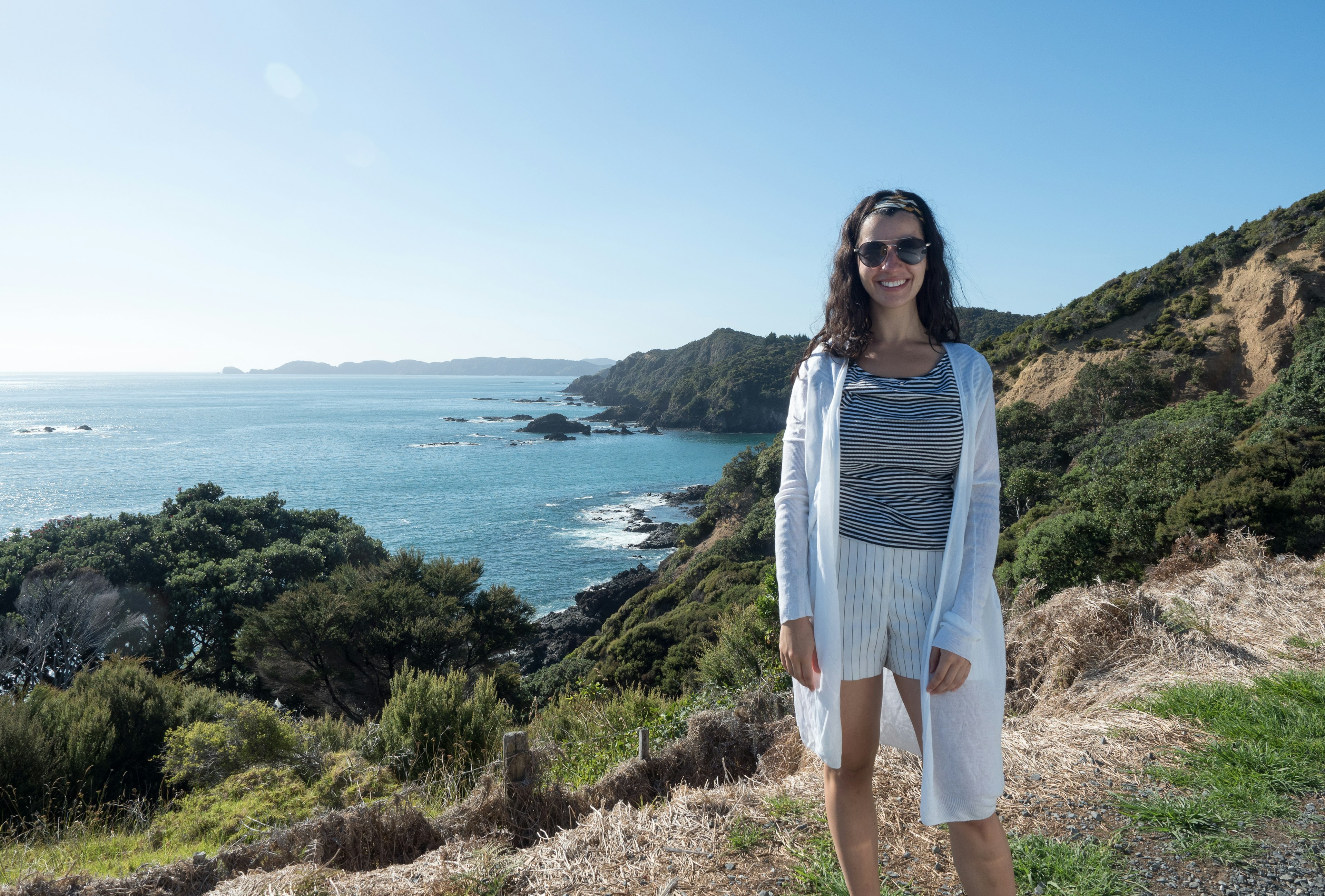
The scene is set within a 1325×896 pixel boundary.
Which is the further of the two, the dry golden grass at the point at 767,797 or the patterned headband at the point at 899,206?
the dry golden grass at the point at 767,797

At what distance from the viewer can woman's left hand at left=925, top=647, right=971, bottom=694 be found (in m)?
1.44

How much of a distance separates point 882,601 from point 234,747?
257 inches

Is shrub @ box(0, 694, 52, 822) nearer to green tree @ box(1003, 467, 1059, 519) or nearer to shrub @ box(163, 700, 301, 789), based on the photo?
shrub @ box(163, 700, 301, 789)

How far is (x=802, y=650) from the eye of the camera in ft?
5.15

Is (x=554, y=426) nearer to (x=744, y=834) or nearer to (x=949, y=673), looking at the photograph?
(x=744, y=834)

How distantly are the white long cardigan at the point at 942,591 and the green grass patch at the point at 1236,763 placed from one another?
1265 mm

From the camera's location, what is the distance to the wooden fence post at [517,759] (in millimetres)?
3234

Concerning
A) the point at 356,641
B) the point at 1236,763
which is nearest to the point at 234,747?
the point at 1236,763

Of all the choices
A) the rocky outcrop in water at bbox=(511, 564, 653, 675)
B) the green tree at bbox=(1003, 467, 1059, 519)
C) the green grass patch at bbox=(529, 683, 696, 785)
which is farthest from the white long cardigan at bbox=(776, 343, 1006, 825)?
the green tree at bbox=(1003, 467, 1059, 519)

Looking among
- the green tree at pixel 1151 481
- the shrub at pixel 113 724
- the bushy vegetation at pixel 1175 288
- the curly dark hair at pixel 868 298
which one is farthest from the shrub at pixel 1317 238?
the shrub at pixel 113 724

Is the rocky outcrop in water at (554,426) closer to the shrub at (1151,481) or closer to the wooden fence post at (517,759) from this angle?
the shrub at (1151,481)

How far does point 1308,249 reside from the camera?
28.3m

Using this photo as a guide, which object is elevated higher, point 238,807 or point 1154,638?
point 1154,638

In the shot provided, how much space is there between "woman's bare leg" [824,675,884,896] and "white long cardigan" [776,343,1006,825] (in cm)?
5
